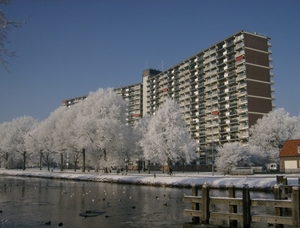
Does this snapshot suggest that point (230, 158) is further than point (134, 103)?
No

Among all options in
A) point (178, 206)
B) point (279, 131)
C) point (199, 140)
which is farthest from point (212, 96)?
point (178, 206)

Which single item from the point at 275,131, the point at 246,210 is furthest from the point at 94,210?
the point at 275,131

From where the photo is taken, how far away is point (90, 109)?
7569cm

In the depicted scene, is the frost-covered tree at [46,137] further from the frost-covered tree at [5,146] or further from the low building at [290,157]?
the low building at [290,157]

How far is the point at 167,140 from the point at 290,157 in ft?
87.5

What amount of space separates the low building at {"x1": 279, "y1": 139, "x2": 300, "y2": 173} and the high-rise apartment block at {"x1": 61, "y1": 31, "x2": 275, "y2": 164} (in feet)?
115

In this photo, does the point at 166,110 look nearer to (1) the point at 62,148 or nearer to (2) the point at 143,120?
(2) the point at 143,120

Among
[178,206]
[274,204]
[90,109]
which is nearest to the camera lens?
[274,204]

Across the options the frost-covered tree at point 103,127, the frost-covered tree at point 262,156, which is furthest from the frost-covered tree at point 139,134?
the frost-covered tree at point 262,156

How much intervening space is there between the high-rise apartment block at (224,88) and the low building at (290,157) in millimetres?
35115

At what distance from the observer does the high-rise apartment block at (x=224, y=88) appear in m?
109

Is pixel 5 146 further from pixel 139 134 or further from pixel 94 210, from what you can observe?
pixel 94 210

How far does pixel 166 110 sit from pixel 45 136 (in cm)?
4036

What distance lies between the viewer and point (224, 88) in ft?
392
